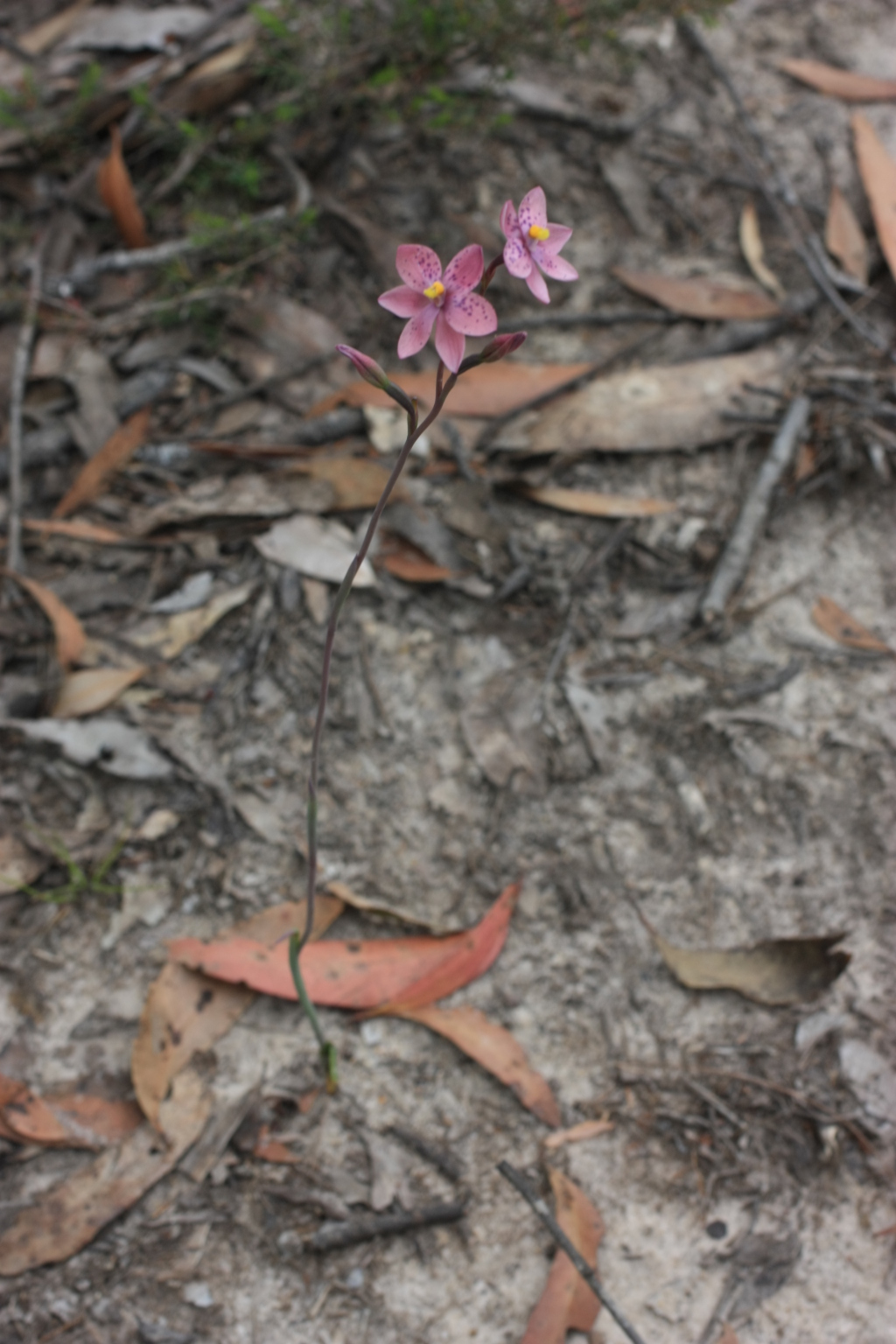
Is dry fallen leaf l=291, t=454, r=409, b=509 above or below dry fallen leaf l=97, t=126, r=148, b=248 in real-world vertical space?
below

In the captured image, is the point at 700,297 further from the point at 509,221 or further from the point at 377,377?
the point at 377,377

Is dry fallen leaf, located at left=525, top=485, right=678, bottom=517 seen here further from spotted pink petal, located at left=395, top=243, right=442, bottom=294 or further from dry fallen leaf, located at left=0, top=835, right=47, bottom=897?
dry fallen leaf, located at left=0, top=835, right=47, bottom=897

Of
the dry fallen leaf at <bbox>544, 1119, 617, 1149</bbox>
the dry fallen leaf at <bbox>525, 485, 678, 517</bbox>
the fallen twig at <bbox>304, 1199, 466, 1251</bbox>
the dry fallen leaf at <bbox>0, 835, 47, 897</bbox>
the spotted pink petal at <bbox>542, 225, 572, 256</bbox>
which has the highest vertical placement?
the spotted pink petal at <bbox>542, 225, 572, 256</bbox>

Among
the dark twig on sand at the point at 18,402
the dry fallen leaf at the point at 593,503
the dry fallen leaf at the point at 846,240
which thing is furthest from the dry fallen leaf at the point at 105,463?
the dry fallen leaf at the point at 846,240

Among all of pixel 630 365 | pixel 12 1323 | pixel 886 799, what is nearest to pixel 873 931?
pixel 886 799

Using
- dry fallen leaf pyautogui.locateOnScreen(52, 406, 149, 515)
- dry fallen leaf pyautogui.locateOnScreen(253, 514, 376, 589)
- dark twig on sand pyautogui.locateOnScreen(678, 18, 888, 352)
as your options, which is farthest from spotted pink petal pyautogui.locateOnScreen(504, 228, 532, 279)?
dark twig on sand pyautogui.locateOnScreen(678, 18, 888, 352)

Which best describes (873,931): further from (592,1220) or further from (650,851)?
(592,1220)

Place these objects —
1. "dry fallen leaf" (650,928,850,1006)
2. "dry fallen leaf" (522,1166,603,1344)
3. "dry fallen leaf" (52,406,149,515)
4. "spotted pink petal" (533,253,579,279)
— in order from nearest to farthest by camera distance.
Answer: "spotted pink petal" (533,253,579,279), "dry fallen leaf" (522,1166,603,1344), "dry fallen leaf" (650,928,850,1006), "dry fallen leaf" (52,406,149,515)

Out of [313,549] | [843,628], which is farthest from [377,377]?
[843,628]
